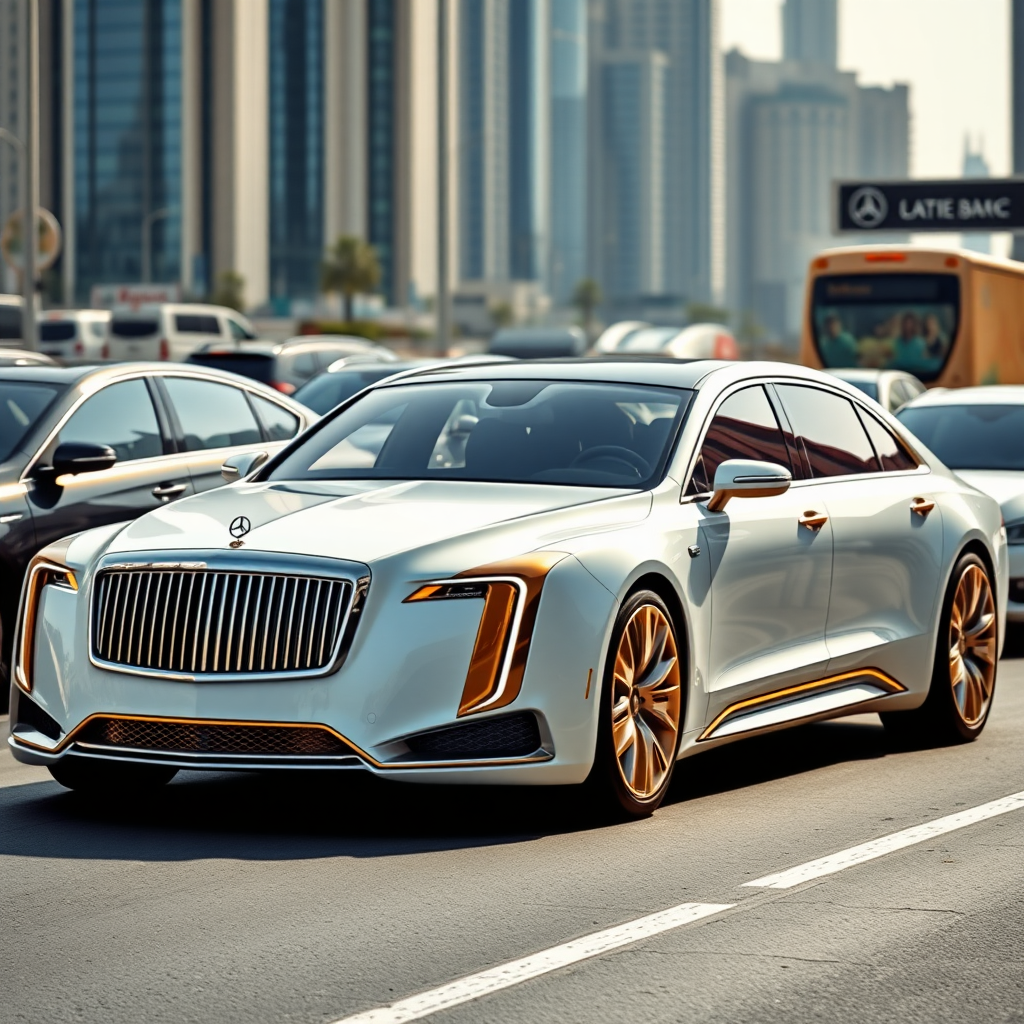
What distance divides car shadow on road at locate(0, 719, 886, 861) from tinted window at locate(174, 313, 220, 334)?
1666 inches

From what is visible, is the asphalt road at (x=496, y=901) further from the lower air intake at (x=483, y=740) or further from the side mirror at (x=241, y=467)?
the side mirror at (x=241, y=467)

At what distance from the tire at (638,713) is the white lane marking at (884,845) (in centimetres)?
71

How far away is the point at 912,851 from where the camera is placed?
6.12m

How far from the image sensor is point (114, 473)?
1013cm

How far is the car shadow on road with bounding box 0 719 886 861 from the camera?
20.1ft

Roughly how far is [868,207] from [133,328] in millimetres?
17967

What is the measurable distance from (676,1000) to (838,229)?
35.8m

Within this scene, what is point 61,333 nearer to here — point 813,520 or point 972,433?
point 972,433

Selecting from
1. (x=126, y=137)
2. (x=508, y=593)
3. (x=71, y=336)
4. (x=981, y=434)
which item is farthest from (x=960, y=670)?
(x=126, y=137)

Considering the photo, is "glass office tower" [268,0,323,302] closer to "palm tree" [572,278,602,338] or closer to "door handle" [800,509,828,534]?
"palm tree" [572,278,602,338]

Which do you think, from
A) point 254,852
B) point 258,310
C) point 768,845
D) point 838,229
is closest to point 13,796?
point 254,852

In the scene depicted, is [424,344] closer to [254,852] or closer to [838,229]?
[838,229]

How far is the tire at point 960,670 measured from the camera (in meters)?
8.45

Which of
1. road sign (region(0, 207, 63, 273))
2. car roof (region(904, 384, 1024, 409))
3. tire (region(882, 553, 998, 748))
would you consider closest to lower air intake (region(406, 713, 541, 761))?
tire (region(882, 553, 998, 748))
